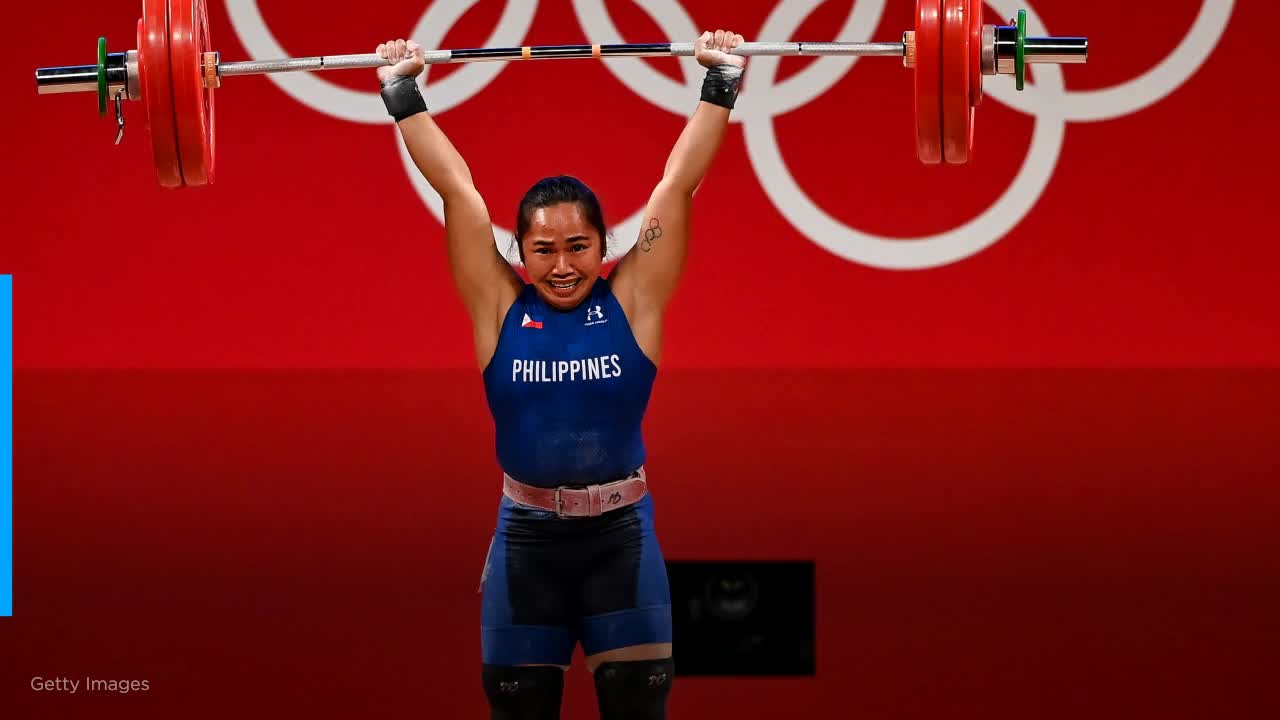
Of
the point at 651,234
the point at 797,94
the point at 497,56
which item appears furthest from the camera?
the point at 797,94

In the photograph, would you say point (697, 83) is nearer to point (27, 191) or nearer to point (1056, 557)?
point (1056, 557)

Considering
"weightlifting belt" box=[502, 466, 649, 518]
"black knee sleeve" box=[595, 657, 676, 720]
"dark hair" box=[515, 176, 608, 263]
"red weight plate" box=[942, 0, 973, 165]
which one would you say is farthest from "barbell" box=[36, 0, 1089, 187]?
"black knee sleeve" box=[595, 657, 676, 720]

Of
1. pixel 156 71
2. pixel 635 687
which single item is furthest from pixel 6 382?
pixel 635 687

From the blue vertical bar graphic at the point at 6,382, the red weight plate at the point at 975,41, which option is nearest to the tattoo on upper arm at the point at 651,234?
the red weight plate at the point at 975,41

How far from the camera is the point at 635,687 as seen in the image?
310 centimetres

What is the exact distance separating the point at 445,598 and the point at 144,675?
80cm

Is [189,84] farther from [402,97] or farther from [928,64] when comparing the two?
[928,64]

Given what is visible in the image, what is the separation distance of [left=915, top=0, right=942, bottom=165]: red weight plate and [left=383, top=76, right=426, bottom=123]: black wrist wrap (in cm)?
97

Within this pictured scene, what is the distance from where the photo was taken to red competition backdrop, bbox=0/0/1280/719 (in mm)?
4363

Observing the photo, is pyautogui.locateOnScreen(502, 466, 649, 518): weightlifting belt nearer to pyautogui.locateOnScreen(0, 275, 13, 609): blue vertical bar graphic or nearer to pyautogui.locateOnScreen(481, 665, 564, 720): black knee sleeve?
pyautogui.locateOnScreen(481, 665, 564, 720): black knee sleeve

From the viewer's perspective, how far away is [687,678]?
Answer: 4.16 meters

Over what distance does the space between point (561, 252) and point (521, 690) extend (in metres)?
0.84

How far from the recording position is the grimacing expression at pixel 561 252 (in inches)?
122

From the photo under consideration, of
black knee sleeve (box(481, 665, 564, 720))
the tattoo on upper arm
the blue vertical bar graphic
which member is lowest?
black knee sleeve (box(481, 665, 564, 720))
